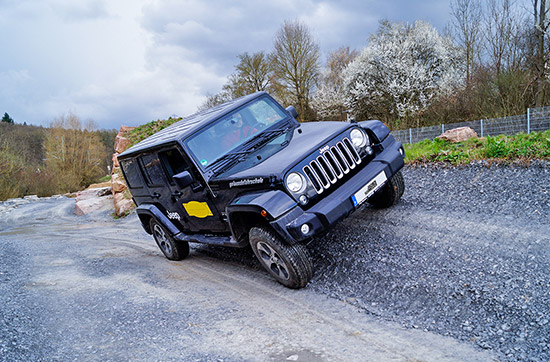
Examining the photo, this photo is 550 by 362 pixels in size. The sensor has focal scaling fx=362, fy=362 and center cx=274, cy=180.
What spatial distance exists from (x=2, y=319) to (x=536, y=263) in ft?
18.5

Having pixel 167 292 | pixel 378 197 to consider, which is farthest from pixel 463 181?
pixel 167 292

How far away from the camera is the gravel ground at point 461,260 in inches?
111

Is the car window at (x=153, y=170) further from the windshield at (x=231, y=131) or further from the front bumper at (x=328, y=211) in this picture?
the front bumper at (x=328, y=211)

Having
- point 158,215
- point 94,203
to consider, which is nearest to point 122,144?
point 94,203

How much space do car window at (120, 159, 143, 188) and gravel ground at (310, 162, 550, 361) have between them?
312cm

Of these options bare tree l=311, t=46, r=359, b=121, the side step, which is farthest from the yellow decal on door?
bare tree l=311, t=46, r=359, b=121

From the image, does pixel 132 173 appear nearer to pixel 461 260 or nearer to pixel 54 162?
pixel 461 260

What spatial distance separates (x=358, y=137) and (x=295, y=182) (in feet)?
3.85

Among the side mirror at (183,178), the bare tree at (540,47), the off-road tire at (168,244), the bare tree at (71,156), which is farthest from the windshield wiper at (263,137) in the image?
the bare tree at (71,156)

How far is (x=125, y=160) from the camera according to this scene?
20.1ft

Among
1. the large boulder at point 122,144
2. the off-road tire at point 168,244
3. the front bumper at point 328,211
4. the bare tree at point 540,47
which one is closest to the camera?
the front bumper at point 328,211

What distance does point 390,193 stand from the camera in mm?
5590

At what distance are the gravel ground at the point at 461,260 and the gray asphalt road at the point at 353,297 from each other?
13 mm

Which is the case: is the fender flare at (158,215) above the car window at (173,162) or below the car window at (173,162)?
below
